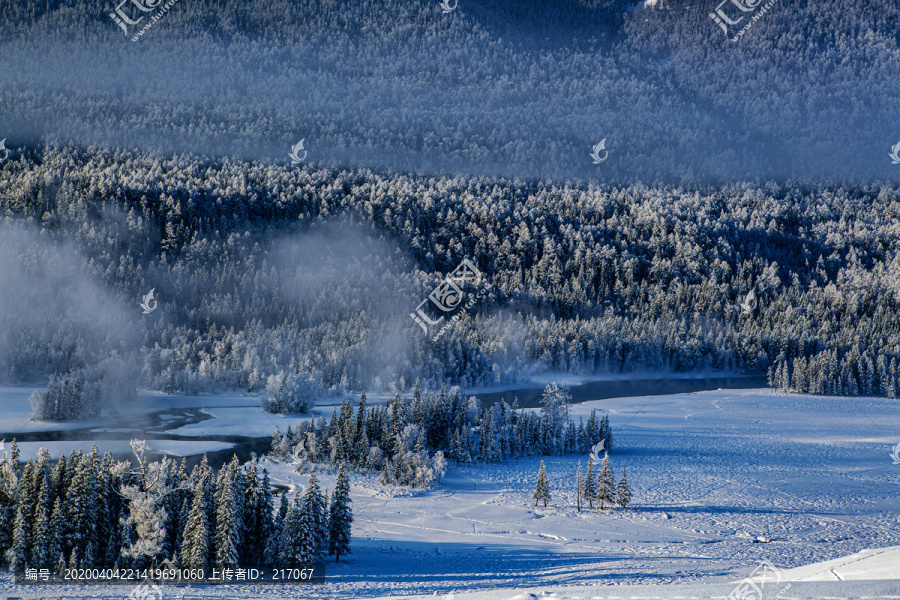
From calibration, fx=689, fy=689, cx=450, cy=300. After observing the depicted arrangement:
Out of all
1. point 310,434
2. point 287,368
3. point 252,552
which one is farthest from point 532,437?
point 287,368

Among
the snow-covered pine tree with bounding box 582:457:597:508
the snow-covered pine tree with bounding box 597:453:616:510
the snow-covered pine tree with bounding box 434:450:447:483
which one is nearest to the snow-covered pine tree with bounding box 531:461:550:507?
the snow-covered pine tree with bounding box 582:457:597:508

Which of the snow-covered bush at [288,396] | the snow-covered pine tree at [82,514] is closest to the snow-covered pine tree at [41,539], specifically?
the snow-covered pine tree at [82,514]

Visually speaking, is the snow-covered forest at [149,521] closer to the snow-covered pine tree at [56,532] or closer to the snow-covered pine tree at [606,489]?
the snow-covered pine tree at [56,532]

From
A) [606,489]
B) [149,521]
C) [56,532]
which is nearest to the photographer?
[56,532]

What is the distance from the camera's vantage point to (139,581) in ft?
140

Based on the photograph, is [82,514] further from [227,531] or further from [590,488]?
[590,488]

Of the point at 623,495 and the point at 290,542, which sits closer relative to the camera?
the point at 290,542

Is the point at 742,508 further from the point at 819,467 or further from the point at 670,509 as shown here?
the point at 819,467

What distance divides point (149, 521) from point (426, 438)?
4910cm

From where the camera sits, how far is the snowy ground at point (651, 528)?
4066 cm

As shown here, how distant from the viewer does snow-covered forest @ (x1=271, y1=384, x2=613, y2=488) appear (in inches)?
3041

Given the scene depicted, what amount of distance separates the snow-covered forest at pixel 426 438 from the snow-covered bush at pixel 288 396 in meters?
30.8

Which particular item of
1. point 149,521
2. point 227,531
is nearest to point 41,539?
point 149,521

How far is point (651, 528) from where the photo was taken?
190 ft
